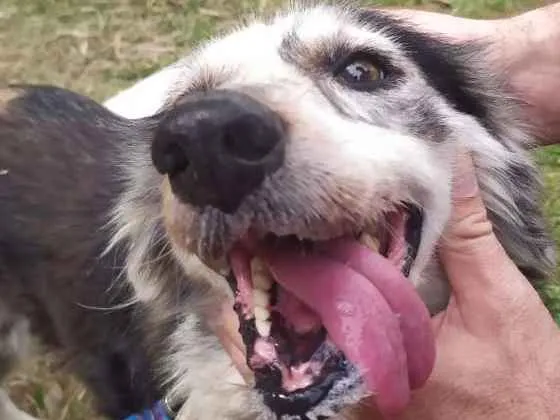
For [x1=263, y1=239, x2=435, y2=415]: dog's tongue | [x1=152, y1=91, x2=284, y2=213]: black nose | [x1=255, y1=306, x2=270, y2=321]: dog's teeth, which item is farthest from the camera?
[x1=255, y1=306, x2=270, y2=321]: dog's teeth

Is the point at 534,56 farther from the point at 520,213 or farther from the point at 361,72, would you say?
the point at 361,72

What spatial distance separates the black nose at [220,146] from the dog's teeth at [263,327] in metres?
0.26

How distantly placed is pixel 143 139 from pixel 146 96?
722 mm

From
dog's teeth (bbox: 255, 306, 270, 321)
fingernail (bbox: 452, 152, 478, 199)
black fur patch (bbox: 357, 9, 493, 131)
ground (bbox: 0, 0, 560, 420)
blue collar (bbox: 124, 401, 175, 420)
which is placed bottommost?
ground (bbox: 0, 0, 560, 420)

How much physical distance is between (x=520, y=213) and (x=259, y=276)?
2.33 feet

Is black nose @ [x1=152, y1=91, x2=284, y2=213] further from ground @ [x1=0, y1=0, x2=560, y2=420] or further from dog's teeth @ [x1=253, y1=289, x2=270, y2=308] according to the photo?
ground @ [x1=0, y1=0, x2=560, y2=420]

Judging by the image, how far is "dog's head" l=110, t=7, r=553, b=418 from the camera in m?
1.70

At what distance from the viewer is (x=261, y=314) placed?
1879 mm

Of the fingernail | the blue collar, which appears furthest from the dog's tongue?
the blue collar

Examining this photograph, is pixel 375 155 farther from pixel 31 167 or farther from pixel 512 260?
pixel 31 167

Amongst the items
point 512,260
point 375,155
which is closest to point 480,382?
point 512,260

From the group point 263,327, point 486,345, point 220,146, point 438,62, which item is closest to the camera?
point 220,146

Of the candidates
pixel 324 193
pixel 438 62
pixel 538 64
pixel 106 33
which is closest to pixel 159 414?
pixel 324 193

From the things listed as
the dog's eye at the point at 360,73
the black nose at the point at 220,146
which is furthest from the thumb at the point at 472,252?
the black nose at the point at 220,146
